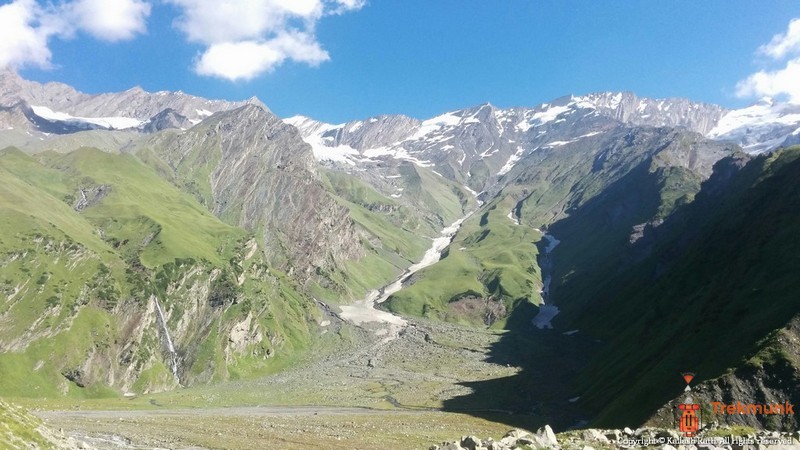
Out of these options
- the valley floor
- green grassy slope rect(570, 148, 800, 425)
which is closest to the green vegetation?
the valley floor

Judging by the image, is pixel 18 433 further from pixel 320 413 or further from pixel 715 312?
pixel 715 312

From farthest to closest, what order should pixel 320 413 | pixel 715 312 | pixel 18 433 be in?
pixel 320 413 < pixel 715 312 < pixel 18 433

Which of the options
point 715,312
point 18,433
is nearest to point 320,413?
point 18,433

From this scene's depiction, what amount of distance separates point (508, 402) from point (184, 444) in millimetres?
104553

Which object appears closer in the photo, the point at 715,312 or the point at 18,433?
the point at 18,433

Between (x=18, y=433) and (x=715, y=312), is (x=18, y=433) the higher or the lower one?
the lower one

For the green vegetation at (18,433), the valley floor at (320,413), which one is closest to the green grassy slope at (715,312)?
the valley floor at (320,413)

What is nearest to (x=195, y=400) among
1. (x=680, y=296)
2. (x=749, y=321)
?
(x=749, y=321)

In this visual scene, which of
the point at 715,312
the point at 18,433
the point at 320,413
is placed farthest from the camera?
the point at 320,413

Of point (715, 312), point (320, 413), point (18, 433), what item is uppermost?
point (715, 312)

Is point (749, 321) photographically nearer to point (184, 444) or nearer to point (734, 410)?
point (734, 410)

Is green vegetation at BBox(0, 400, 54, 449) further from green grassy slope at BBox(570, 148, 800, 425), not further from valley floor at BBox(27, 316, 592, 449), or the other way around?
green grassy slope at BBox(570, 148, 800, 425)

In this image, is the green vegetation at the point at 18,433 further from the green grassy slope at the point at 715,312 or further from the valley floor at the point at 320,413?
A: the green grassy slope at the point at 715,312

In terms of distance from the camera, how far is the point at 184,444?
272ft
